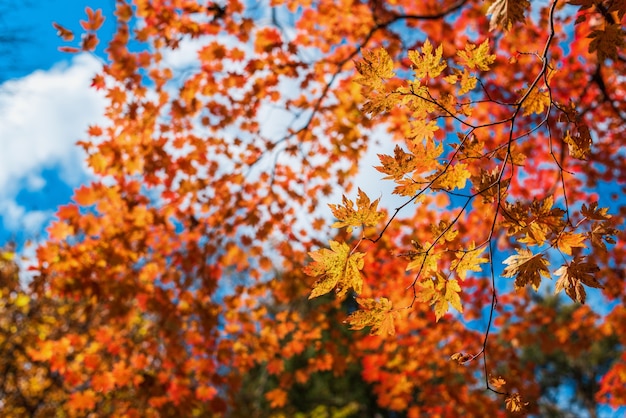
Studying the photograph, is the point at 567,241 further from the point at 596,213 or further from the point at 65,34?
the point at 65,34

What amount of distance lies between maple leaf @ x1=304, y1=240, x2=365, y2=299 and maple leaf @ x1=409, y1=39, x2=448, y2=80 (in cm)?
78

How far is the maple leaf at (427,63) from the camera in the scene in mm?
1752

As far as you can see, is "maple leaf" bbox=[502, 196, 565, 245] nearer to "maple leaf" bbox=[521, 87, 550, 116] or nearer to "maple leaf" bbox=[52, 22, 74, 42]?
"maple leaf" bbox=[521, 87, 550, 116]

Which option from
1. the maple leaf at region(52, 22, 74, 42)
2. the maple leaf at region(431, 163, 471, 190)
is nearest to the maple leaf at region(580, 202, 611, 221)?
the maple leaf at region(431, 163, 471, 190)

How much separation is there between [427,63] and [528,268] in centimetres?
94

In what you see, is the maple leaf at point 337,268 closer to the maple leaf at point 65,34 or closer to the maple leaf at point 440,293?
the maple leaf at point 440,293

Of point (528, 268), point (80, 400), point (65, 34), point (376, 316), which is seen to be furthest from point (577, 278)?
point (80, 400)

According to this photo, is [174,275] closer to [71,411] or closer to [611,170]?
[71,411]

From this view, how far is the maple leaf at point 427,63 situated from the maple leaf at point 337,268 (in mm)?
780

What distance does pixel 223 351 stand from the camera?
6.73 metres

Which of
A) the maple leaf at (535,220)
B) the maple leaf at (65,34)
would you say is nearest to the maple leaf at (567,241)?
the maple leaf at (535,220)

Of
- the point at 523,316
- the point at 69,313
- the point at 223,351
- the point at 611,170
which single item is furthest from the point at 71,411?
the point at 611,170

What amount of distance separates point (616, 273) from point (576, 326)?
168 centimetres

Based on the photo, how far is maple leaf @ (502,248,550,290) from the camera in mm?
1771
